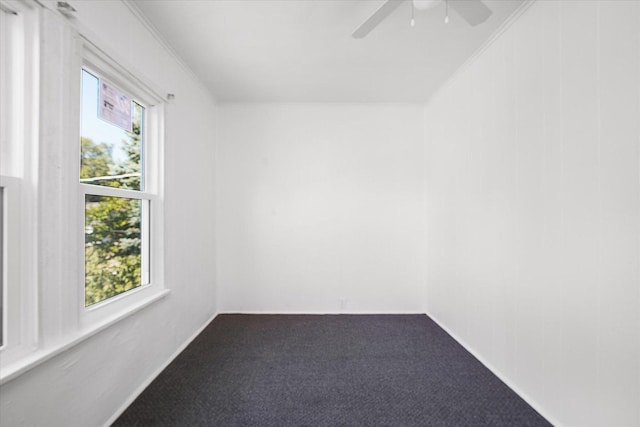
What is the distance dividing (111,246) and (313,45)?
81.2 inches

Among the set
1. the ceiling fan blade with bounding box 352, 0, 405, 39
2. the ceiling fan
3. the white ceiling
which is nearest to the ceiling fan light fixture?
the ceiling fan

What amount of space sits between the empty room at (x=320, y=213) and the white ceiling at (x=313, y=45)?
0.07 ft

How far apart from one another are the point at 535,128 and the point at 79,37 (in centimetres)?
260

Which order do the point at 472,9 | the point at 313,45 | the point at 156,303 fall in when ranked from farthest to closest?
the point at 313,45
the point at 156,303
the point at 472,9

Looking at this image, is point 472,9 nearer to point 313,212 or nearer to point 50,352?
point 313,212

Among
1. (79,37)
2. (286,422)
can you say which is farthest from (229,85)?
(286,422)

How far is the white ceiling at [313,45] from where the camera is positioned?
1761mm

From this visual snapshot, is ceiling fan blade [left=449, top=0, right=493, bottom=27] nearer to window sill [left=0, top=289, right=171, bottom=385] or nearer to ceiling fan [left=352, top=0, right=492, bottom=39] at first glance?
ceiling fan [left=352, top=0, right=492, bottom=39]

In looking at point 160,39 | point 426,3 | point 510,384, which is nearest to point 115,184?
point 160,39

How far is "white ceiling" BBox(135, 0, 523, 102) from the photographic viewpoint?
1.76 m

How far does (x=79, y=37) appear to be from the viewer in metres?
1.33

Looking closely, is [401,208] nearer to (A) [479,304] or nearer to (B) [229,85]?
(A) [479,304]

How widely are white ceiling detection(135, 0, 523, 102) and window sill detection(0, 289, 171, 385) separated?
1980 millimetres

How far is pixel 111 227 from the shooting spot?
1.69 meters
